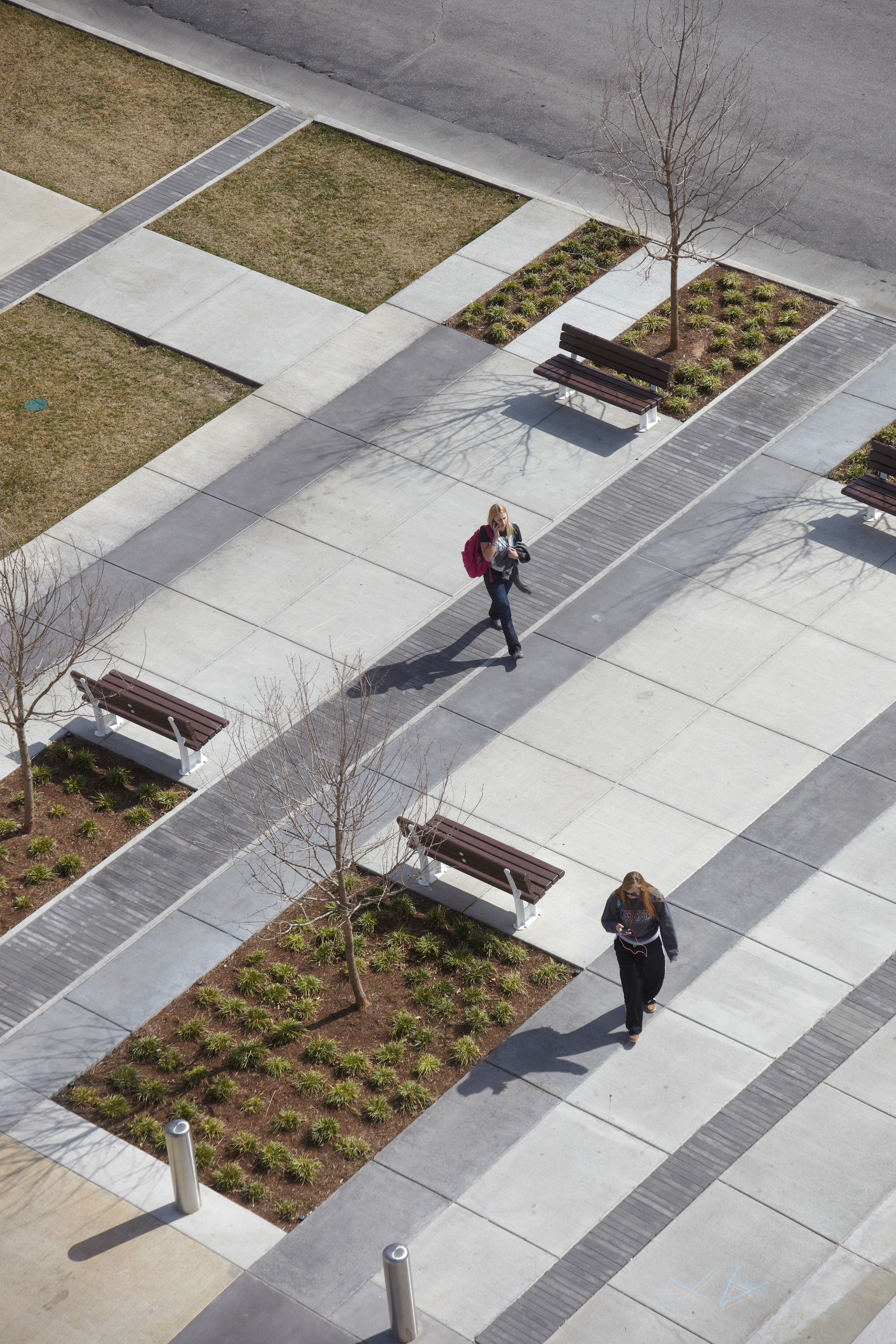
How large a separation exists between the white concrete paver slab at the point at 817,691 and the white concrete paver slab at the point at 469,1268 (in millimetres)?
4905

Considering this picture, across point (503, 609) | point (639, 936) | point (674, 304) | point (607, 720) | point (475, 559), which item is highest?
point (674, 304)

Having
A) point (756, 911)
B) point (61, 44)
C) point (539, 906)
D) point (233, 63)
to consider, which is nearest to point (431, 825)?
point (539, 906)

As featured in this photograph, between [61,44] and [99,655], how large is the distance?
12346mm

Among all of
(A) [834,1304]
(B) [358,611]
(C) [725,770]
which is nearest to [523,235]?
(B) [358,611]

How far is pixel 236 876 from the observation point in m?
12.5

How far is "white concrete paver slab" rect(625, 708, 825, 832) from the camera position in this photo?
12812mm

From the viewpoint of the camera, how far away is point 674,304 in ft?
56.2

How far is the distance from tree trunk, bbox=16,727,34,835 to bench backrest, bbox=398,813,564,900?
2915 millimetres

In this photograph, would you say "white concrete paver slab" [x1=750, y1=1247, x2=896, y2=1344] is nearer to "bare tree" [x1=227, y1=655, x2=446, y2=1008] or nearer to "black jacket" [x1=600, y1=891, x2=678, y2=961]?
"black jacket" [x1=600, y1=891, x2=678, y2=961]

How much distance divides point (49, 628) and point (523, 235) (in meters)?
7.82

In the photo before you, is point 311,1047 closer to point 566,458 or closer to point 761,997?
point 761,997

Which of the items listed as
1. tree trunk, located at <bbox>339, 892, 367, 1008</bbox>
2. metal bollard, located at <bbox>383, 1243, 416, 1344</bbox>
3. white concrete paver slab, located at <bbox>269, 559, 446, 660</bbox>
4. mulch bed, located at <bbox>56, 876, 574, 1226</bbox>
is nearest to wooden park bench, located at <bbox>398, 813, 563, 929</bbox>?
mulch bed, located at <bbox>56, 876, 574, 1226</bbox>

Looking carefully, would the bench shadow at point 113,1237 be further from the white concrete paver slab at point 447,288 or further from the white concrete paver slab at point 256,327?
the white concrete paver slab at point 447,288

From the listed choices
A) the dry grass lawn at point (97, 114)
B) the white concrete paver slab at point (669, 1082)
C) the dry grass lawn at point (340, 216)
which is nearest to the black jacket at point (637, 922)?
the white concrete paver slab at point (669, 1082)
